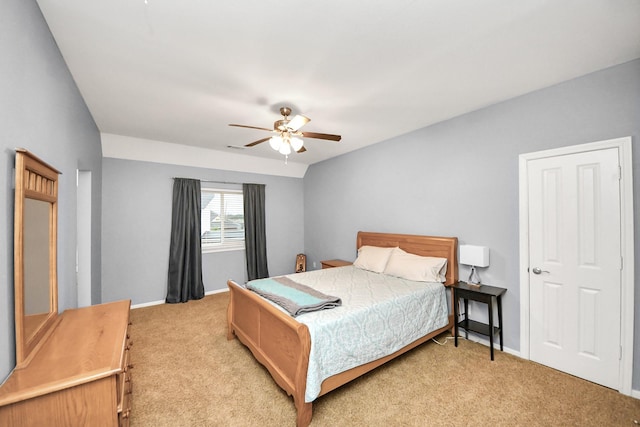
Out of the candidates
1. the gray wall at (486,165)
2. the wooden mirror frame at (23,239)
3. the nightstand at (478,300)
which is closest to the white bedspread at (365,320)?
the nightstand at (478,300)

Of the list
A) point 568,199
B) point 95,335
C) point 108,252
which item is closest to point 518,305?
point 568,199

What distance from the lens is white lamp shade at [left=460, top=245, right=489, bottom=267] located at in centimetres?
287

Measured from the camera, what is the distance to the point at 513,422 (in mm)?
1887

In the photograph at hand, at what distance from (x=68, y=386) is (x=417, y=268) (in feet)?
10.2

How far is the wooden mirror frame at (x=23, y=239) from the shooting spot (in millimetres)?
1183

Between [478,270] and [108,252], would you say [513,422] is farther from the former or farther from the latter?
[108,252]

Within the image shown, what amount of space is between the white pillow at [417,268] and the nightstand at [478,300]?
23 cm

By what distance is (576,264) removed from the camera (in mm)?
2393

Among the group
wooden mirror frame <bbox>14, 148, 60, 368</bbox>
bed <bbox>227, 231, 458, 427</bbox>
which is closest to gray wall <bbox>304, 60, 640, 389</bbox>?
bed <bbox>227, 231, 458, 427</bbox>

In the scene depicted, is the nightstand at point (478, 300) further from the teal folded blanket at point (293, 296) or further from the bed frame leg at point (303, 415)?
the bed frame leg at point (303, 415)

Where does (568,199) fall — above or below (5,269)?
above

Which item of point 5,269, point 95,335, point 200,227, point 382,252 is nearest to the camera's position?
point 5,269

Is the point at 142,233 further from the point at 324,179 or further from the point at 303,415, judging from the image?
the point at 303,415

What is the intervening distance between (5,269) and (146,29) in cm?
157
